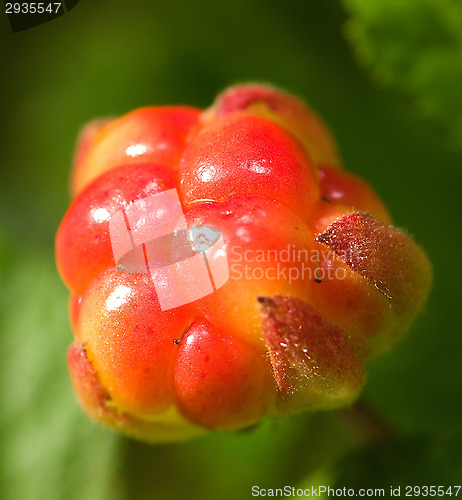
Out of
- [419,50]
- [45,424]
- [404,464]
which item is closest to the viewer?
[404,464]


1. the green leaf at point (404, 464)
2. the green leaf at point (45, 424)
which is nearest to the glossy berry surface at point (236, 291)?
the green leaf at point (404, 464)

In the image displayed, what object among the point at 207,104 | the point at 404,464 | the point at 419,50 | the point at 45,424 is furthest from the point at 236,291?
the point at 207,104

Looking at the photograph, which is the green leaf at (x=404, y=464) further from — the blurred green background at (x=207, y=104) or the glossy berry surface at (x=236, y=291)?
the glossy berry surface at (x=236, y=291)

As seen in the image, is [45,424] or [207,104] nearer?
[45,424]

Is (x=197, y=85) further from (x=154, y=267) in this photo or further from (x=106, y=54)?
(x=154, y=267)

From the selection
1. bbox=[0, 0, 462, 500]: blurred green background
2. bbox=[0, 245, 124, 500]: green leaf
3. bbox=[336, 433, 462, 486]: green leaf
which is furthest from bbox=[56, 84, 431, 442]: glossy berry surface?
bbox=[0, 245, 124, 500]: green leaf

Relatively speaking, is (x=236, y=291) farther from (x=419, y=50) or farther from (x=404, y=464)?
(x=419, y=50)
